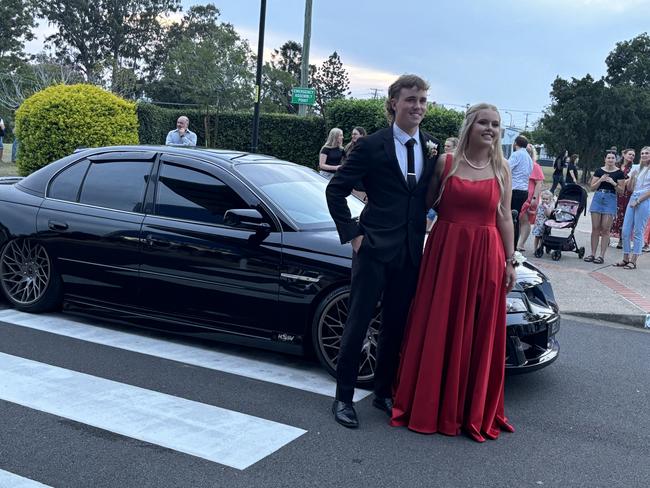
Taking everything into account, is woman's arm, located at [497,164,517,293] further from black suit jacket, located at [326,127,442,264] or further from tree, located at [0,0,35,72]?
tree, located at [0,0,35,72]

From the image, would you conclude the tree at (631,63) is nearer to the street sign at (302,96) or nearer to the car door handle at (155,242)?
the street sign at (302,96)

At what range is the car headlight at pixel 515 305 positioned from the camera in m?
4.68

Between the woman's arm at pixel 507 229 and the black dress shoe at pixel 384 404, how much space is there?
1009 mm

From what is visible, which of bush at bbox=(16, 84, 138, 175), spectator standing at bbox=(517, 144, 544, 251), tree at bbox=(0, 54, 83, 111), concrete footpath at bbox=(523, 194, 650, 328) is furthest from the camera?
tree at bbox=(0, 54, 83, 111)

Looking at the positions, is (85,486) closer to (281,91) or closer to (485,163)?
(485,163)

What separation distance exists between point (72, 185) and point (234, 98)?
51.1 m

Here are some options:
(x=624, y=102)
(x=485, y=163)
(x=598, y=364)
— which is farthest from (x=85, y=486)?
(x=624, y=102)

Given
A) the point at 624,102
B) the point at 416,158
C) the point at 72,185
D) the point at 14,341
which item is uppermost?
the point at 624,102

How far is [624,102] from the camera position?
46.9m

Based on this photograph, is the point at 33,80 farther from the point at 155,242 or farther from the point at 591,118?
the point at 155,242

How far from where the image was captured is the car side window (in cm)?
537

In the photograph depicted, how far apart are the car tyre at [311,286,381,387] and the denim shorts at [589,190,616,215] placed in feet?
25.8

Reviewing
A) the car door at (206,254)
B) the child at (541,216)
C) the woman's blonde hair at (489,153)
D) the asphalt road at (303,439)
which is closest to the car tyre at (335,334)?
the asphalt road at (303,439)

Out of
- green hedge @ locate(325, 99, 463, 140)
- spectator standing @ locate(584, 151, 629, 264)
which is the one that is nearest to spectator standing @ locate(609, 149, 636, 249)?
spectator standing @ locate(584, 151, 629, 264)
